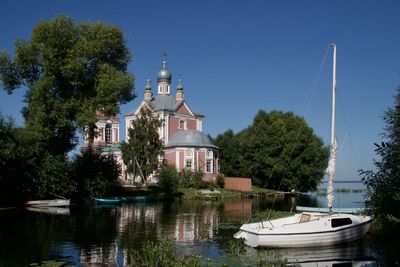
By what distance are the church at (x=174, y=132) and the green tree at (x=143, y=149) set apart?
3101 millimetres

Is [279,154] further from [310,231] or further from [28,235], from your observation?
[28,235]

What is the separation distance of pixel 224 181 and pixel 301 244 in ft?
146

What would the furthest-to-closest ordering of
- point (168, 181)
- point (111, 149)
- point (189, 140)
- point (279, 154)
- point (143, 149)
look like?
1. point (111, 149)
2. point (279, 154)
3. point (189, 140)
4. point (143, 149)
5. point (168, 181)

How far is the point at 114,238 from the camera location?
21844mm

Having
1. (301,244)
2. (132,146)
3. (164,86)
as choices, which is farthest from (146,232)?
(164,86)

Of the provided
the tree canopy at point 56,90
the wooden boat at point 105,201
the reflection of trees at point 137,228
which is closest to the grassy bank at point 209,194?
the wooden boat at point 105,201

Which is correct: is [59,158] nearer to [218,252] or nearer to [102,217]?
[102,217]

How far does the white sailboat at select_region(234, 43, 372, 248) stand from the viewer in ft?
63.2

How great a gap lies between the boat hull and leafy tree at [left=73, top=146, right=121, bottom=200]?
87.4 ft

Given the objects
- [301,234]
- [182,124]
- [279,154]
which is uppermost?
[182,124]

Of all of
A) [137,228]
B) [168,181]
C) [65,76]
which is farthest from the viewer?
[168,181]

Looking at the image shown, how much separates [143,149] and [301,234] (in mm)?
44114

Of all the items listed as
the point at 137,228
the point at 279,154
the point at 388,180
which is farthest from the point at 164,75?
the point at 388,180

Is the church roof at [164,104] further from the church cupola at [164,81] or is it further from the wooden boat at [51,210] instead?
the wooden boat at [51,210]
